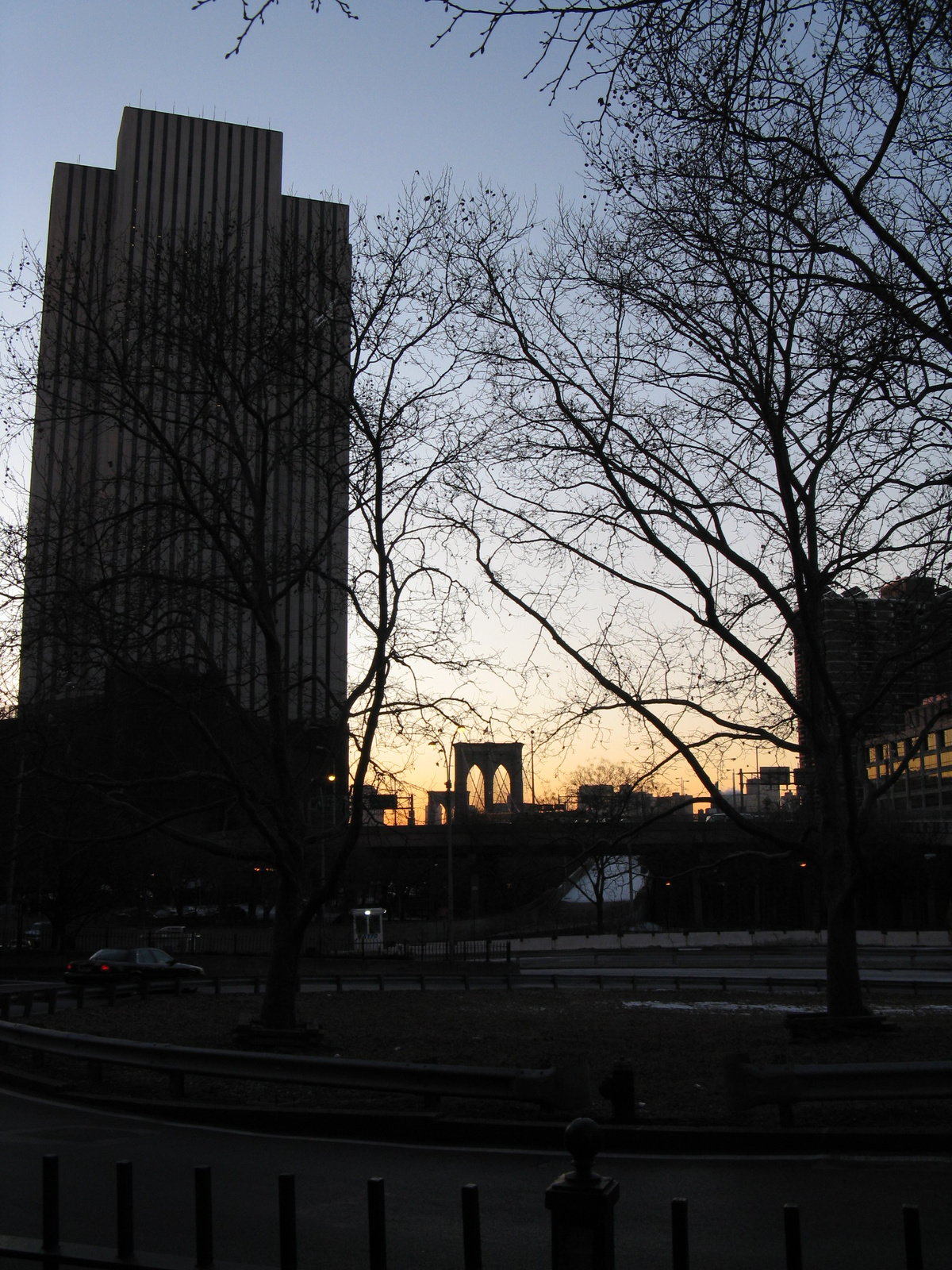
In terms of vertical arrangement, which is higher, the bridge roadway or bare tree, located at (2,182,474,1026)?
bare tree, located at (2,182,474,1026)

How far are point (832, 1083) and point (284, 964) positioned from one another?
9.45 m

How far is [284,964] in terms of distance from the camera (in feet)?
54.0

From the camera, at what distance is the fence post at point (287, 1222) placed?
396cm

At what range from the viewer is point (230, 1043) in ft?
51.1

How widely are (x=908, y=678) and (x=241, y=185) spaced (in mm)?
21968

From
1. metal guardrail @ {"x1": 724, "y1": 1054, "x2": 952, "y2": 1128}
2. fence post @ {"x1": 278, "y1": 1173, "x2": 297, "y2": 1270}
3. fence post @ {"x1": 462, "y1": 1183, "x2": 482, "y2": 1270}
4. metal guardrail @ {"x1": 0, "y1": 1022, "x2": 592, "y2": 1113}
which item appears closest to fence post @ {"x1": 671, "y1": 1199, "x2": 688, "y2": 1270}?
fence post @ {"x1": 462, "y1": 1183, "x2": 482, "y2": 1270}

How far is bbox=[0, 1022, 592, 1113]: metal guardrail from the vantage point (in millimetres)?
9695

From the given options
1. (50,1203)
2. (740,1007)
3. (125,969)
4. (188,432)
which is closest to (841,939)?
(740,1007)

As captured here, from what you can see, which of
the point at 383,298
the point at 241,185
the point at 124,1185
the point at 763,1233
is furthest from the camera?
the point at 241,185

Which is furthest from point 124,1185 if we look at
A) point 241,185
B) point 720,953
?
point 720,953

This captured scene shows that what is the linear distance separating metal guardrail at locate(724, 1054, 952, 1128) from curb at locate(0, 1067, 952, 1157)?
0.27 m

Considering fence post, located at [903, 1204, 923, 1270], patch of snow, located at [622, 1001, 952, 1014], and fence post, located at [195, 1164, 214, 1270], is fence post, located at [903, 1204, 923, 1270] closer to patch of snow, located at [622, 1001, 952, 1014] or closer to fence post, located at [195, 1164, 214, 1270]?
fence post, located at [195, 1164, 214, 1270]

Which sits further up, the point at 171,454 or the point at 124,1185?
the point at 171,454

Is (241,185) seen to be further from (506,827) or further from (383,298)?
(506,827)
